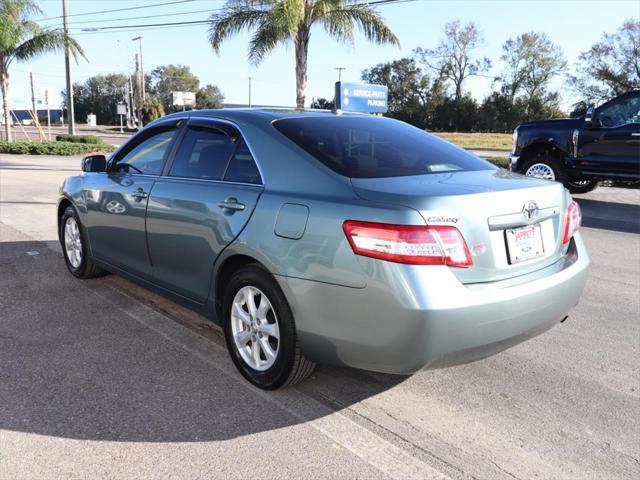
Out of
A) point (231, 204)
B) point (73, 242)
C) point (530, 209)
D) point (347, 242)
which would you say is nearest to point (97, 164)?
point (73, 242)

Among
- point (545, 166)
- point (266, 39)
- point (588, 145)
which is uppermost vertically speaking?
point (266, 39)

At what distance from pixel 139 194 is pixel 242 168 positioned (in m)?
1.11

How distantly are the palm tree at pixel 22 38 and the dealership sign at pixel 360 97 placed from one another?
16.6m

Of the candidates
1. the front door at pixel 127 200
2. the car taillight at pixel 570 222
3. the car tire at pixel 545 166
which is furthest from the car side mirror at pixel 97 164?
the car tire at pixel 545 166

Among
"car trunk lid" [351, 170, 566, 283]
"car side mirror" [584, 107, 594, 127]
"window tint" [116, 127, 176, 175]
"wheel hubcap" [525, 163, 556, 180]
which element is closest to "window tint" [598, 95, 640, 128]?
"car side mirror" [584, 107, 594, 127]

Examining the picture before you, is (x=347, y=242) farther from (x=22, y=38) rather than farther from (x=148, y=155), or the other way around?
(x=22, y=38)

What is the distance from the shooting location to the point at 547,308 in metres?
3.09

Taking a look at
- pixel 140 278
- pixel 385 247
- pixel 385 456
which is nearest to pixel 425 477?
pixel 385 456

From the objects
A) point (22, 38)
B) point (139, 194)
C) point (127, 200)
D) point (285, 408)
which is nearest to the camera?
point (285, 408)

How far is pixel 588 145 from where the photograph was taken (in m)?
10.9

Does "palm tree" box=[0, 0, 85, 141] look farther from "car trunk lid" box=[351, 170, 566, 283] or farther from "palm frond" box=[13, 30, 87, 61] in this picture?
"car trunk lid" box=[351, 170, 566, 283]

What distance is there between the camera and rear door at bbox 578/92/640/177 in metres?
10.5

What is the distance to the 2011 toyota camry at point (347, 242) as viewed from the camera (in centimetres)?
268

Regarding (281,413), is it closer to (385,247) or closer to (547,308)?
(385,247)
